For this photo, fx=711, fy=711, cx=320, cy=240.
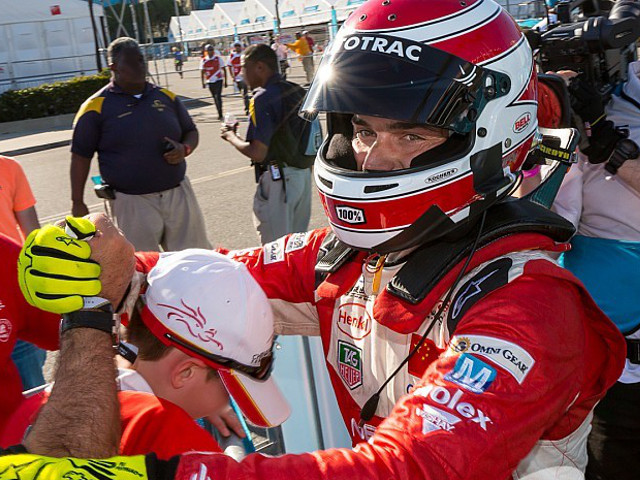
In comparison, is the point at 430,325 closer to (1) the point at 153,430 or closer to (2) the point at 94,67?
(1) the point at 153,430

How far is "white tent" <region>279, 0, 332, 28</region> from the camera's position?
2528 cm

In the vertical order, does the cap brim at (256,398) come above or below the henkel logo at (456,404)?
below

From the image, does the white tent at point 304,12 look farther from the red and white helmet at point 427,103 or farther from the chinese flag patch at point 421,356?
the chinese flag patch at point 421,356

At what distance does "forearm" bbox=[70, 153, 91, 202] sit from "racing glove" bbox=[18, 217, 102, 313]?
378 centimetres

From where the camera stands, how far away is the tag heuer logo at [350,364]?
171cm

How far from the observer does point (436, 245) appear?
64.9 inches

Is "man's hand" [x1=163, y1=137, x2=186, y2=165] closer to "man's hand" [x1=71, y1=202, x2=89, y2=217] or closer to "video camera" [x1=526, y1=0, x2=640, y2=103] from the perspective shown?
"man's hand" [x1=71, y1=202, x2=89, y2=217]

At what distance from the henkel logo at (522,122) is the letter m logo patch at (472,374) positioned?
68 centimetres

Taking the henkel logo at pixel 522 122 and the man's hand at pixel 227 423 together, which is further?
the man's hand at pixel 227 423

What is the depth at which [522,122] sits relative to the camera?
5.73 feet

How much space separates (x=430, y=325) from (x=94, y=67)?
25346 millimetres

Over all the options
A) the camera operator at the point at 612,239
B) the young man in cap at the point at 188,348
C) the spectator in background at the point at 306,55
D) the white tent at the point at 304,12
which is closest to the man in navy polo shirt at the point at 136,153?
the camera operator at the point at 612,239

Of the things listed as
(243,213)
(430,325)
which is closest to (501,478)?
(430,325)

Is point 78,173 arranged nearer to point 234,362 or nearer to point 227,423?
point 227,423
